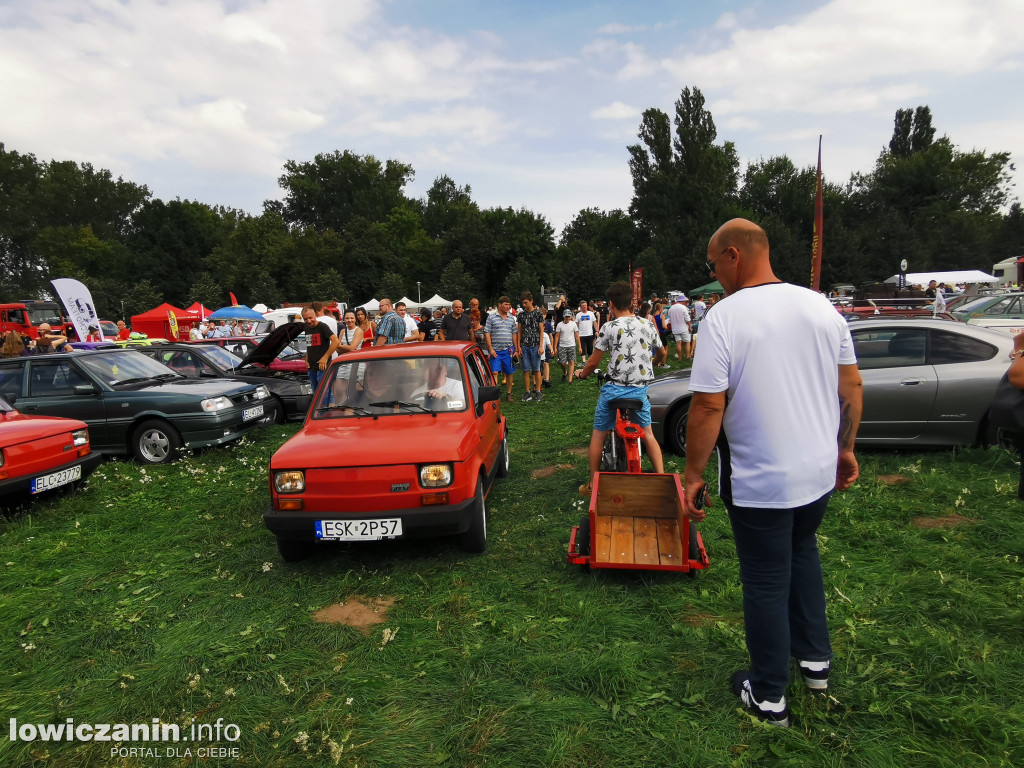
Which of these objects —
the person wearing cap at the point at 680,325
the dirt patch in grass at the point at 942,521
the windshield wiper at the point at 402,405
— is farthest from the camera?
the person wearing cap at the point at 680,325

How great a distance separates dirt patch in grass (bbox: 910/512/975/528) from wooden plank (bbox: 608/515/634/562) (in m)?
2.37

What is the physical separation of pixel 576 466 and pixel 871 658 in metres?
3.90

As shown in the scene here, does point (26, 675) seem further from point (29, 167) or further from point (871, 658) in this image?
point (29, 167)

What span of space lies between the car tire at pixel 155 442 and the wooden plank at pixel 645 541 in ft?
21.1

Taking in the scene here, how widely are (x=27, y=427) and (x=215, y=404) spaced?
2.28 meters

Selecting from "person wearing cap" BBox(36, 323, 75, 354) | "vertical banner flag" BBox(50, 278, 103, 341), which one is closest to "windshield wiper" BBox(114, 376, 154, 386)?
"person wearing cap" BBox(36, 323, 75, 354)

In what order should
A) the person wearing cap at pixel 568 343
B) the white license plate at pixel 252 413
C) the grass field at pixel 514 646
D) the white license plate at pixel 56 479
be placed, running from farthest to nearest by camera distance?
the person wearing cap at pixel 568 343 → the white license plate at pixel 252 413 → the white license plate at pixel 56 479 → the grass field at pixel 514 646

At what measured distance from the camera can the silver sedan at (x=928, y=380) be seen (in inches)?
227

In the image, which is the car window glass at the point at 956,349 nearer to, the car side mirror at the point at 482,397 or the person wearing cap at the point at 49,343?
the car side mirror at the point at 482,397

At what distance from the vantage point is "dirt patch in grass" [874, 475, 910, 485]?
5.36 metres

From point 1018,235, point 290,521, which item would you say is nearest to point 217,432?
point 290,521

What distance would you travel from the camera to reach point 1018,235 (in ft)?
216

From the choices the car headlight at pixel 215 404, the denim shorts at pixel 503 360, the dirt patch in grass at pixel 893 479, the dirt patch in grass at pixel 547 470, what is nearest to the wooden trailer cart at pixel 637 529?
the dirt patch in grass at pixel 547 470

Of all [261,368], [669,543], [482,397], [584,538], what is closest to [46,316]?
[261,368]
